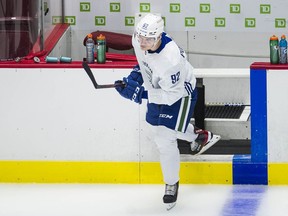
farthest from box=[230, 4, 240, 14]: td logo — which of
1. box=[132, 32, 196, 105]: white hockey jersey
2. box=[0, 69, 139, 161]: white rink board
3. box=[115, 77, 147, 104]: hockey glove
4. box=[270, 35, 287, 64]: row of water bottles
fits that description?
box=[115, 77, 147, 104]: hockey glove

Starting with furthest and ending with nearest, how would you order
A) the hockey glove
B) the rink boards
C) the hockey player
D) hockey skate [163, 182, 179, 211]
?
the rink boards
hockey skate [163, 182, 179, 211]
the hockey glove
the hockey player

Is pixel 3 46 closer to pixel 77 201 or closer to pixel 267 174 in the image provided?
pixel 77 201

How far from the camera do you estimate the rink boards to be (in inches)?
309

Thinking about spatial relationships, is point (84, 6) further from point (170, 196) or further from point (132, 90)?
point (170, 196)

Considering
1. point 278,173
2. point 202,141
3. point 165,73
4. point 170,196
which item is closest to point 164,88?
point 165,73

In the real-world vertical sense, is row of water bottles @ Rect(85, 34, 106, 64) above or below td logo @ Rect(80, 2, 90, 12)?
below

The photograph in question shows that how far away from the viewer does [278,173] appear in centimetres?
780

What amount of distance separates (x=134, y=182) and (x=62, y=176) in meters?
0.55

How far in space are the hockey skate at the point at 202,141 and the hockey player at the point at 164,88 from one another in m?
0.34

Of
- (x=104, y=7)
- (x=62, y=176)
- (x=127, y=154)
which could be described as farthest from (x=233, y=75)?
(x=104, y=7)

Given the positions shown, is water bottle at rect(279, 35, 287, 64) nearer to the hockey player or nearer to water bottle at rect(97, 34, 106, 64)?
→ the hockey player

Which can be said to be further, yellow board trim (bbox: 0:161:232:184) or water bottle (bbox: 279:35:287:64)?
yellow board trim (bbox: 0:161:232:184)

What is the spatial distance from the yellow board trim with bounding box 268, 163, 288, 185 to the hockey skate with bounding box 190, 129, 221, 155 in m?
0.47

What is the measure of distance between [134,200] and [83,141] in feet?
2.34
